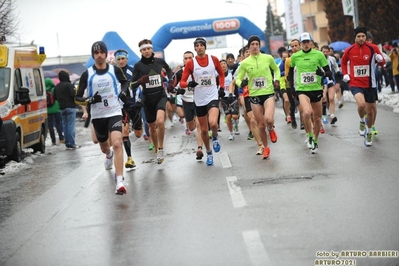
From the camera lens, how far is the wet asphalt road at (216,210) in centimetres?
663

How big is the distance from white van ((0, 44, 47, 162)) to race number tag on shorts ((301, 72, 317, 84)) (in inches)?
244

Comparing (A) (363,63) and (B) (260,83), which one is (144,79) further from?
(A) (363,63)

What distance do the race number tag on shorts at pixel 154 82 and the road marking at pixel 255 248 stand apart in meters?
6.79

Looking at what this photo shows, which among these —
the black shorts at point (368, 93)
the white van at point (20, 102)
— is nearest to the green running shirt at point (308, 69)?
the black shorts at point (368, 93)

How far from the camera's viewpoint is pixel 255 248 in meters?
6.53

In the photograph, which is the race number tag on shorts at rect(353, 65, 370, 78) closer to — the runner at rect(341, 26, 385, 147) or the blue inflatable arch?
the runner at rect(341, 26, 385, 147)

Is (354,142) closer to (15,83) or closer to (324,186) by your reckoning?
(324,186)

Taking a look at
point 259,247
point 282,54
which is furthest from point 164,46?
point 259,247

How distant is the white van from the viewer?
16547 mm

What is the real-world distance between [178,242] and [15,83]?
36.5 feet

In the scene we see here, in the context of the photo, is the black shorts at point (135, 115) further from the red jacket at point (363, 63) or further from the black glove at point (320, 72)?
the red jacket at point (363, 63)

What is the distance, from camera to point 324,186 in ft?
31.3

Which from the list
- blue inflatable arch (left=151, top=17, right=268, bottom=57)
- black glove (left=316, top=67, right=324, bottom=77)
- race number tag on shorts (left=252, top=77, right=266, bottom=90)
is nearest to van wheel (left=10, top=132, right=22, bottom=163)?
race number tag on shorts (left=252, top=77, right=266, bottom=90)

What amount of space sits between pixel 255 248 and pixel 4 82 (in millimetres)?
11690
